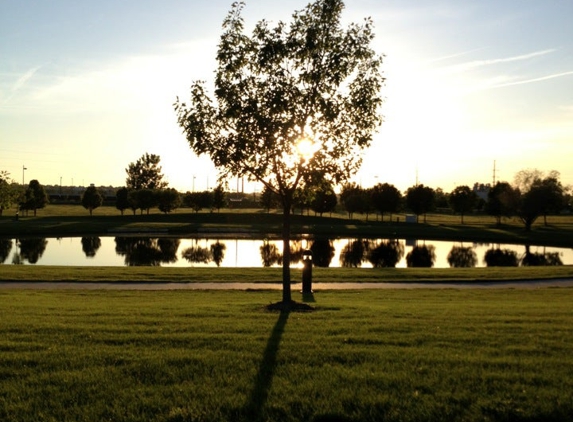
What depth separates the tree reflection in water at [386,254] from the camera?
35.6 meters

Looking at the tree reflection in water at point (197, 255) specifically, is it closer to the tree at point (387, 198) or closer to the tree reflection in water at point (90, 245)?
the tree reflection in water at point (90, 245)

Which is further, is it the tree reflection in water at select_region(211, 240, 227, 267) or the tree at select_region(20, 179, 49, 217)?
the tree at select_region(20, 179, 49, 217)

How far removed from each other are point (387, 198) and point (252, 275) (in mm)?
65255

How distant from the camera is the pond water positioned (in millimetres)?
34756

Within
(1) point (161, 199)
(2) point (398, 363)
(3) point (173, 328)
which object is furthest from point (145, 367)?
(1) point (161, 199)

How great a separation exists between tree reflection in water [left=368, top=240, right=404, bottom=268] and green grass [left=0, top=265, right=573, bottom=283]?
9207 mm

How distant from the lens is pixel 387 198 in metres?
85.9

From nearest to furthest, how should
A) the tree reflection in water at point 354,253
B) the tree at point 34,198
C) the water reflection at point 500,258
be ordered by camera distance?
the tree reflection in water at point 354,253
the water reflection at point 500,258
the tree at point 34,198

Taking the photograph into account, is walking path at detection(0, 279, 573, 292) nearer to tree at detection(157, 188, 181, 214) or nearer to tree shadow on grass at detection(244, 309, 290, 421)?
tree shadow on grass at detection(244, 309, 290, 421)

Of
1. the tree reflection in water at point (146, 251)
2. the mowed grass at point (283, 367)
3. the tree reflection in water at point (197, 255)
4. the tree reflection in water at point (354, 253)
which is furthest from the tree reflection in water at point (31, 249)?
the mowed grass at point (283, 367)

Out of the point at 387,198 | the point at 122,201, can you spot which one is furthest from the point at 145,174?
the point at 387,198

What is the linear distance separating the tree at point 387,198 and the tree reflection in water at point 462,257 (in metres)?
36.2

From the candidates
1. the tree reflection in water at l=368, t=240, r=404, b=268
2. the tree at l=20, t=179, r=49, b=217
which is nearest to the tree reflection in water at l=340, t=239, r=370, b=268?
the tree reflection in water at l=368, t=240, r=404, b=268

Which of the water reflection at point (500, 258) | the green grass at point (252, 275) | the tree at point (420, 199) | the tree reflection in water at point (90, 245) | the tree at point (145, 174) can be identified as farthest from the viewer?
the tree at point (145, 174)
